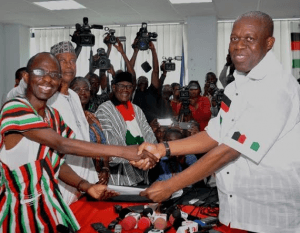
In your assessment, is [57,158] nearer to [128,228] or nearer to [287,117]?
[128,228]

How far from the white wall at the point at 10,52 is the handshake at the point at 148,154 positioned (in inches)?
320

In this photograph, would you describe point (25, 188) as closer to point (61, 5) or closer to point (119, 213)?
point (119, 213)

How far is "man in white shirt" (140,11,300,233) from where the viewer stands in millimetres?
1562

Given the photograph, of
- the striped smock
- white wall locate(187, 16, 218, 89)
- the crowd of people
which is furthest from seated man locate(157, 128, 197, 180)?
white wall locate(187, 16, 218, 89)

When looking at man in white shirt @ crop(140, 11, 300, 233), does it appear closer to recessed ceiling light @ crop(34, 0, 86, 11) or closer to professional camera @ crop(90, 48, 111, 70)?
professional camera @ crop(90, 48, 111, 70)

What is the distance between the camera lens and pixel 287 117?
1.56 metres

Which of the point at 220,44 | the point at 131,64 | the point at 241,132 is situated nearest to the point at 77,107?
the point at 241,132

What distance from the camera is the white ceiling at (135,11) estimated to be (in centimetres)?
731

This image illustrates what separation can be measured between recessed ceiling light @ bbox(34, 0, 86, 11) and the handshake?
5565 mm

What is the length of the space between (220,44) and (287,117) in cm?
780

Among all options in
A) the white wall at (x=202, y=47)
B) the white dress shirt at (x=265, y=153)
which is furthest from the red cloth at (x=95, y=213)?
the white wall at (x=202, y=47)

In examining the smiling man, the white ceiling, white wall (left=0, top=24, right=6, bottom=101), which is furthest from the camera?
white wall (left=0, top=24, right=6, bottom=101)

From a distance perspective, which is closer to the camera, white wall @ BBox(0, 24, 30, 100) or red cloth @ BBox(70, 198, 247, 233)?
red cloth @ BBox(70, 198, 247, 233)

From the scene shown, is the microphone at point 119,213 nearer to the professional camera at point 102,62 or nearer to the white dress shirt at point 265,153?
the white dress shirt at point 265,153
